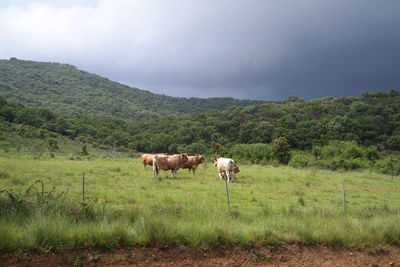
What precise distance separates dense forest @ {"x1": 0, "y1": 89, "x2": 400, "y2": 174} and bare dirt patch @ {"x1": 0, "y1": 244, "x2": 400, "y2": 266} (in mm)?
43621

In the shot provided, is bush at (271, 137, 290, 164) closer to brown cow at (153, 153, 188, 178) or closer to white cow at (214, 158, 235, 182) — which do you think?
white cow at (214, 158, 235, 182)

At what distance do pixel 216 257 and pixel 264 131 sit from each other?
8463cm

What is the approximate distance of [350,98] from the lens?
11088cm

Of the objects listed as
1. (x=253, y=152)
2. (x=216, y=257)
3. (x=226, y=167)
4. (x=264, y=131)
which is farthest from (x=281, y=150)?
(x=216, y=257)

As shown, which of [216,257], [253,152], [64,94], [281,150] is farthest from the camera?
[64,94]

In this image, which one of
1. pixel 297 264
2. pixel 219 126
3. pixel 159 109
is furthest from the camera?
pixel 159 109

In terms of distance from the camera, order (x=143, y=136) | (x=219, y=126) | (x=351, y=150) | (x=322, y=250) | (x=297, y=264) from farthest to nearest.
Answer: (x=219, y=126) → (x=143, y=136) → (x=351, y=150) → (x=322, y=250) → (x=297, y=264)

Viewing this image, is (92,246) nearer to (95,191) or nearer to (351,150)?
(95,191)

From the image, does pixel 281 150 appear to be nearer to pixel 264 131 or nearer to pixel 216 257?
pixel 264 131

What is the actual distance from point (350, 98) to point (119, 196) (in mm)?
121965

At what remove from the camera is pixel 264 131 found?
87.4 meters

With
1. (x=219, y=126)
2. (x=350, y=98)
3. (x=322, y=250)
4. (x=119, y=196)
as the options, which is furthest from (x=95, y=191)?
(x=350, y=98)

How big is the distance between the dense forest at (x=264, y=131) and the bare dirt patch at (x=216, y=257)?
43621 mm

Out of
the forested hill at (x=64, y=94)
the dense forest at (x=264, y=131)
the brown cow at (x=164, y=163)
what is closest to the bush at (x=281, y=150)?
the dense forest at (x=264, y=131)
